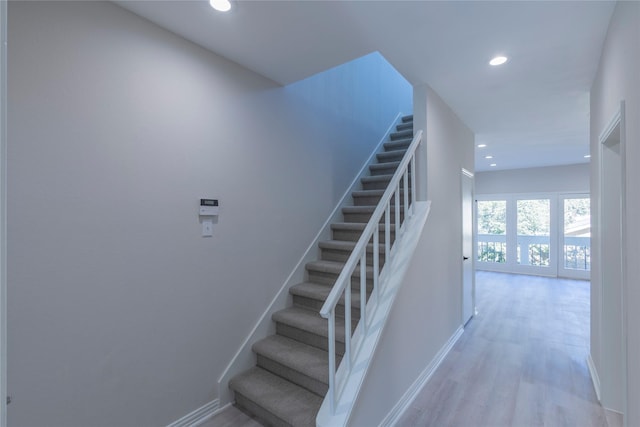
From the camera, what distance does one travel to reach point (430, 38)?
6.29ft

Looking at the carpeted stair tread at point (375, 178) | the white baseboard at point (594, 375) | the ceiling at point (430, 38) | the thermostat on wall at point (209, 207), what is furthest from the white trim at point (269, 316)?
the white baseboard at point (594, 375)

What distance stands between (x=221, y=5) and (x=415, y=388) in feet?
9.73

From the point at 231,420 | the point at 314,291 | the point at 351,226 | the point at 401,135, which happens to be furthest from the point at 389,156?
the point at 231,420

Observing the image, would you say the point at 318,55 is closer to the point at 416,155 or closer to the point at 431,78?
the point at 431,78

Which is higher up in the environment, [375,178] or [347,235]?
[375,178]

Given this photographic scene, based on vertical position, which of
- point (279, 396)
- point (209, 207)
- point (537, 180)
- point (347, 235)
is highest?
point (537, 180)

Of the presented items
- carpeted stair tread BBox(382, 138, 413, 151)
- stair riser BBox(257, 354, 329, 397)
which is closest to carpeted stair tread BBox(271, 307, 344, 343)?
stair riser BBox(257, 354, 329, 397)

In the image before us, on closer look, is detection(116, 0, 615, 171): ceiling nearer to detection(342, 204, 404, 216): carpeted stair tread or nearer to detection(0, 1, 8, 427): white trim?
detection(342, 204, 404, 216): carpeted stair tread

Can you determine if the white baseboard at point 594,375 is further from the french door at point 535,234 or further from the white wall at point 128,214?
the french door at point 535,234

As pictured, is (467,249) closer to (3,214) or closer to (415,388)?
(415,388)

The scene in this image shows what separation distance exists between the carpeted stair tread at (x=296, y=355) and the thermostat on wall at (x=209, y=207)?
1.12m

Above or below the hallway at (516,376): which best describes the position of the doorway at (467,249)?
above

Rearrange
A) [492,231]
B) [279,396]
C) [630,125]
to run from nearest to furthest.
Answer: [630,125], [279,396], [492,231]

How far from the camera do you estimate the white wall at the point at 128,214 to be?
4.45ft
